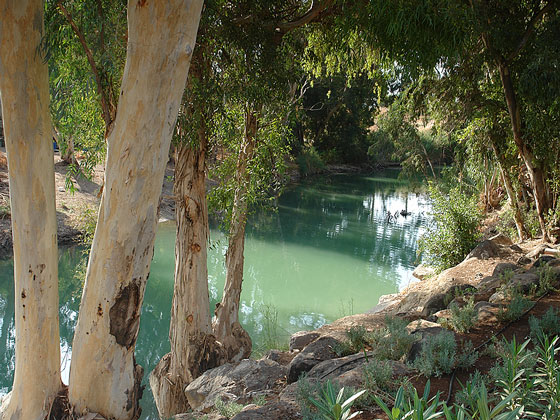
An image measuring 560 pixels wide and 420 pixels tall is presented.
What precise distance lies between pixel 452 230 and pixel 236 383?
6.13 meters

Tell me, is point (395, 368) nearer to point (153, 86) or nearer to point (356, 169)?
point (153, 86)

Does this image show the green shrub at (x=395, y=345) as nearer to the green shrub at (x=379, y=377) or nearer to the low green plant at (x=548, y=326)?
the green shrub at (x=379, y=377)

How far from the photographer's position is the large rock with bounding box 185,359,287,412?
398 cm

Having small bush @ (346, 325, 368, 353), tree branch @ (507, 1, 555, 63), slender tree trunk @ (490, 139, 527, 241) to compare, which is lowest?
small bush @ (346, 325, 368, 353)

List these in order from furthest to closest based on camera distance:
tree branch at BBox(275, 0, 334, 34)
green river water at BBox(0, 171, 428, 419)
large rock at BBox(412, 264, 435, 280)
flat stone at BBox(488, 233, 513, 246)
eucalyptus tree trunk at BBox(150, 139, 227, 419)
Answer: large rock at BBox(412, 264, 435, 280), flat stone at BBox(488, 233, 513, 246), green river water at BBox(0, 171, 428, 419), tree branch at BBox(275, 0, 334, 34), eucalyptus tree trunk at BBox(150, 139, 227, 419)

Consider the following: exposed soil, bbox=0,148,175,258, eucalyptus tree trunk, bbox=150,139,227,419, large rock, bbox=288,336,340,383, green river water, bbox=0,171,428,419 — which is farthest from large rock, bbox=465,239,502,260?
exposed soil, bbox=0,148,175,258

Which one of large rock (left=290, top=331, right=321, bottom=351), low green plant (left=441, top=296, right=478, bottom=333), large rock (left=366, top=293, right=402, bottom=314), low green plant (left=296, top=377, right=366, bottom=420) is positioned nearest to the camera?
low green plant (left=296, top=377, right=366, bottom=420)

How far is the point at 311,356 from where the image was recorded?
4.06 metres

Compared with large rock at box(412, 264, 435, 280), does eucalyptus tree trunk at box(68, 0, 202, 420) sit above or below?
above

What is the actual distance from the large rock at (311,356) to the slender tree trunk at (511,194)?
20.4 feet

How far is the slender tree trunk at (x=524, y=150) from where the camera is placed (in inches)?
296

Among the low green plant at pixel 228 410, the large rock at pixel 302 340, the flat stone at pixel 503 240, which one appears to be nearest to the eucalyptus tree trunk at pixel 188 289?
the large rock at pixel 302 340

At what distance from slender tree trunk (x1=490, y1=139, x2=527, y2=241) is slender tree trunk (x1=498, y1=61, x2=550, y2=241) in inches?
29.3

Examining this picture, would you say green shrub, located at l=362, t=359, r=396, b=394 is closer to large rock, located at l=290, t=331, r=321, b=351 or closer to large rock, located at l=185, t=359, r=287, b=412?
large rock, located at l=185, t=359, r=287, b=412
